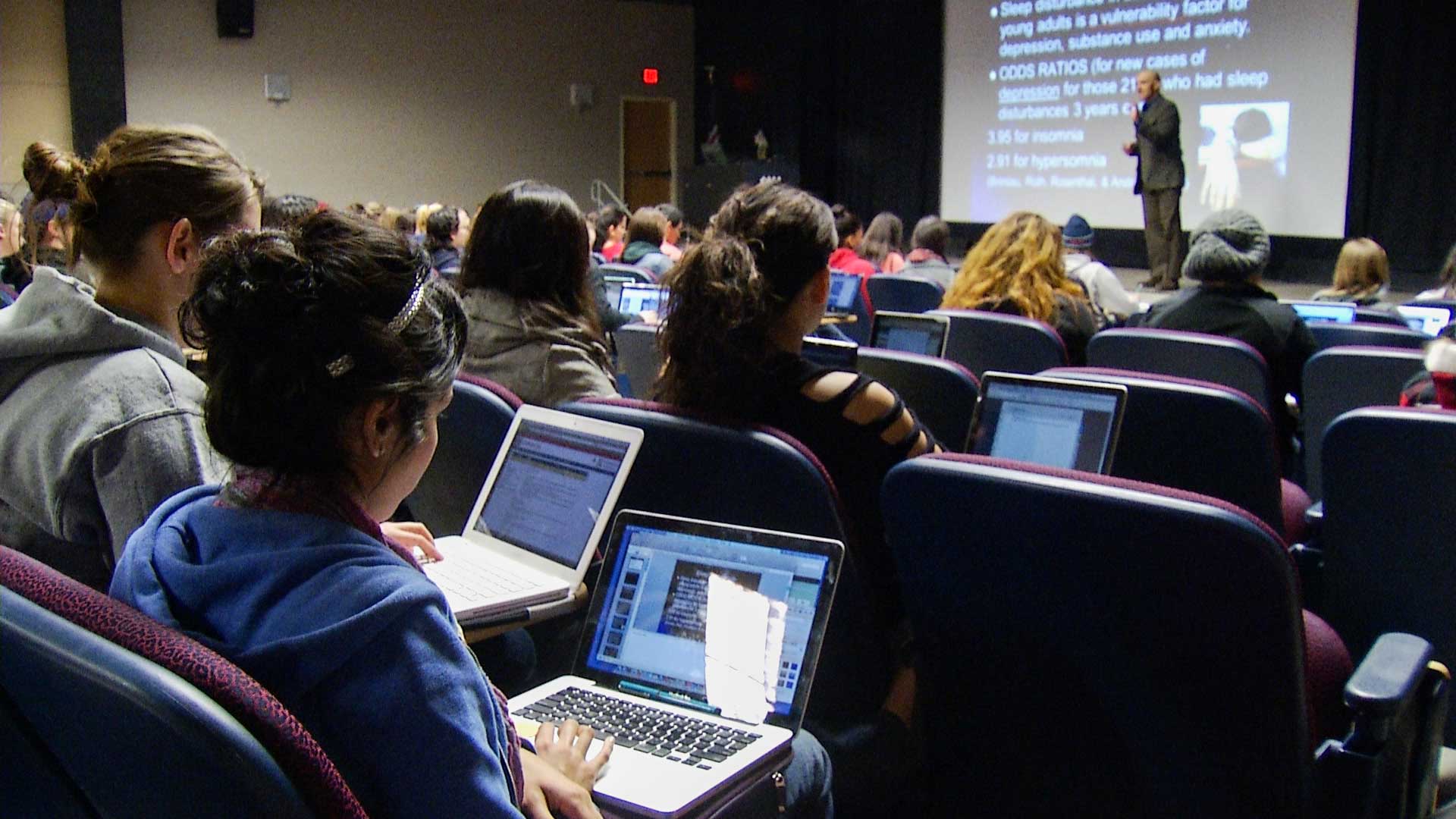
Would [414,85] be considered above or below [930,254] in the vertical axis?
above

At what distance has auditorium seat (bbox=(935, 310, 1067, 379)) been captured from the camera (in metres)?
3.47

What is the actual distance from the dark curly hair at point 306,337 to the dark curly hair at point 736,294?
89cm

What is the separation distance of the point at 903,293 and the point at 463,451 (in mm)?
3644

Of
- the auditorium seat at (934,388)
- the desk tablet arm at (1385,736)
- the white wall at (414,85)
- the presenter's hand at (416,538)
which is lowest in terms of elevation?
the desk tablet arm at (1385,736)

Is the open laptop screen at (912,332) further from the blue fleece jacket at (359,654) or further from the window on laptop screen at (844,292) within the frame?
the blue fleece jacket at (359,654)

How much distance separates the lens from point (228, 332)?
3.24ft

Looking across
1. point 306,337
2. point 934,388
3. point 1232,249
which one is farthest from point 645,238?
point 306,337

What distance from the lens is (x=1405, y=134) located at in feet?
25.0

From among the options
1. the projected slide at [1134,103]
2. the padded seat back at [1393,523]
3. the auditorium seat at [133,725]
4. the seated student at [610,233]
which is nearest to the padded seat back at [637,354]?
the padded seat back at [1393,523]

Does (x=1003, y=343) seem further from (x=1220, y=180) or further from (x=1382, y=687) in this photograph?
(x=1220, y=180)

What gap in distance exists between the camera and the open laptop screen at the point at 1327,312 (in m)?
4.52

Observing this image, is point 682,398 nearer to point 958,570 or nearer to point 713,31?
point 958,570

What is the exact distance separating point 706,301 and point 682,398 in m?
0.15

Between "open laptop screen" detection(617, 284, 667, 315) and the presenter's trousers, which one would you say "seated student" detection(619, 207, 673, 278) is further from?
the presenter's trousers
